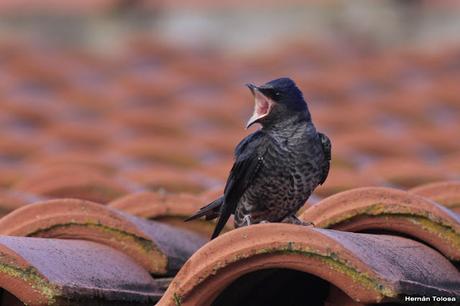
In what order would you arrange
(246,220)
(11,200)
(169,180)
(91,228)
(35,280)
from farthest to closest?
1. (169,180)
2. (11,200)
3. (246,220)
4. (91,228)
5. (35,280)

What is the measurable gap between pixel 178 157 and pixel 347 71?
6.79ft

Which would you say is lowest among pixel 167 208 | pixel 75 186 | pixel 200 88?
pixel 200 88

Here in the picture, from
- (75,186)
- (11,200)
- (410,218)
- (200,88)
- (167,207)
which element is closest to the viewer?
(410,218)

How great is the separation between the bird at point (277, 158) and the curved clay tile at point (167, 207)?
487mm

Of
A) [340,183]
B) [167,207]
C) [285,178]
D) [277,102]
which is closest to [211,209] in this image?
[285,178]

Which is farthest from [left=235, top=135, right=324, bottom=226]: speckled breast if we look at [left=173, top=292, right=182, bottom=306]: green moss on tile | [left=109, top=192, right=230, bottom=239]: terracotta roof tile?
[left=173, top=292, right=182, bottom=306]: green moss on tile

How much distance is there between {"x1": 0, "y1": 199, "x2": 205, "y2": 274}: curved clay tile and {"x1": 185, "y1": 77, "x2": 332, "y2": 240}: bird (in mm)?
176

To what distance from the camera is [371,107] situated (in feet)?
20.0

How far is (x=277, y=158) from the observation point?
2818 millimetres

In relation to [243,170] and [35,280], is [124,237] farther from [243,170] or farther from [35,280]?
[35,280]

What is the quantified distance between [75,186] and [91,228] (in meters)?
1.16

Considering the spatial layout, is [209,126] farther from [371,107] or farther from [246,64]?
[246,64]

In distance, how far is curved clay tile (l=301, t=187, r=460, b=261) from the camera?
2.55 metres

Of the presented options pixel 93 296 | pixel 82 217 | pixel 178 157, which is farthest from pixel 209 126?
pixel 93 296
